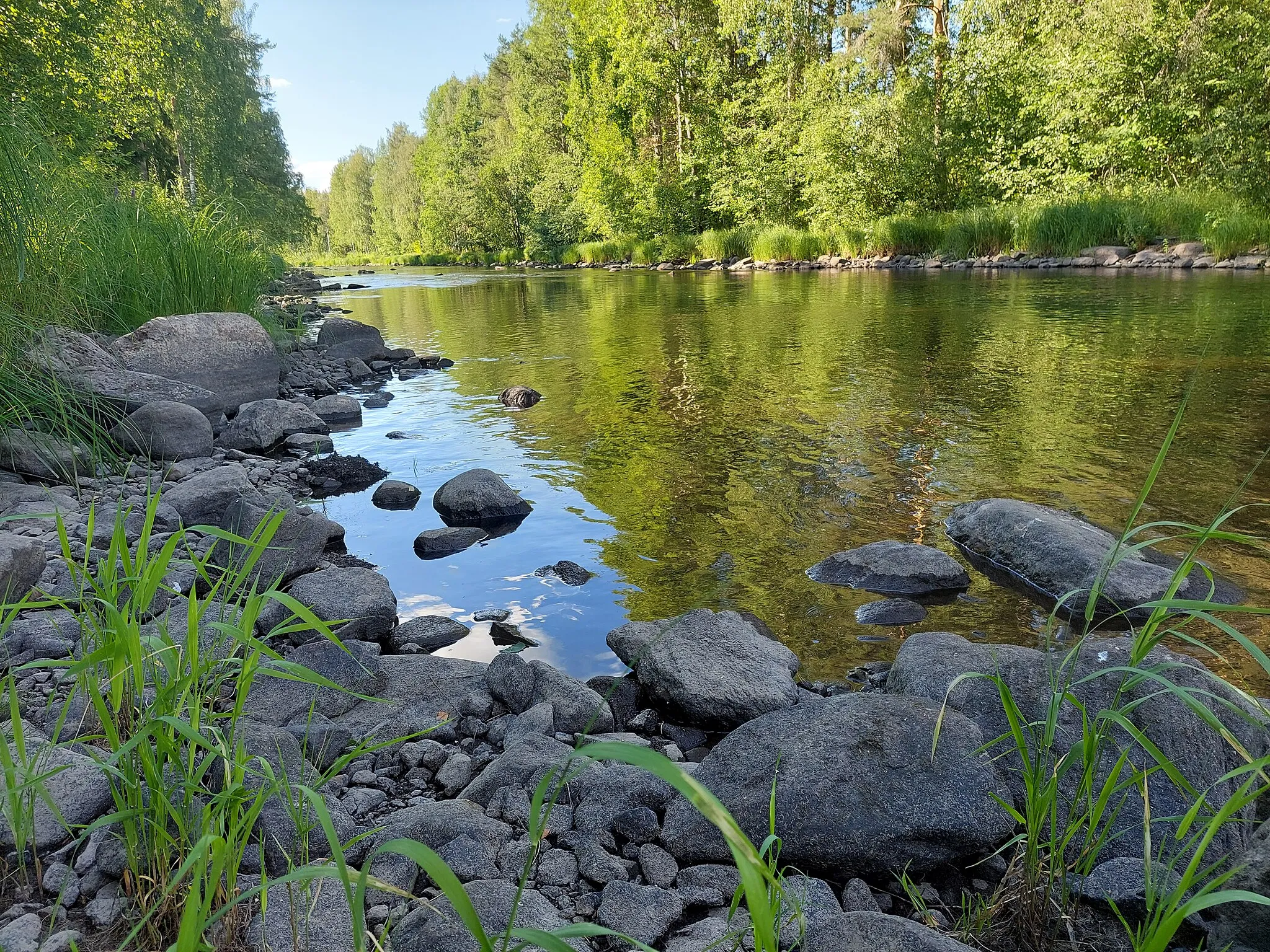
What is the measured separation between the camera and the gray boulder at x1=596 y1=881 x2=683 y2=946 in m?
1.94

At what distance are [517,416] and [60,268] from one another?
172 inches

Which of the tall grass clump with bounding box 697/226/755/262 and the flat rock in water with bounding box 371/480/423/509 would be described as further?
the tall grass clump with bounding box 697/226/755/262

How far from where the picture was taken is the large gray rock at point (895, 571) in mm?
4367

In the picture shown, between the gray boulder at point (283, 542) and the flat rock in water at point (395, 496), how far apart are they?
118 centimetres

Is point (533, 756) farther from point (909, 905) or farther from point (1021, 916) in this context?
point (1021, 916)

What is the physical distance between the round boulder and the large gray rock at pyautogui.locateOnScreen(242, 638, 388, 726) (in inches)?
244

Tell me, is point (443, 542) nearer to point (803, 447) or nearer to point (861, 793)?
point (803, 447)

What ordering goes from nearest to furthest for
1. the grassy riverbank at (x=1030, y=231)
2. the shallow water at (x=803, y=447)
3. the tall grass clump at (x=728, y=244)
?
1. the shallow water at (x=803, y=447)
2. the grassy riverbank at (x=1030, y=231)
3. the tall grass clump at (x=728, y=244)

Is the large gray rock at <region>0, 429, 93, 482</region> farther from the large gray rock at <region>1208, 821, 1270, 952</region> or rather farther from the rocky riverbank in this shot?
the large gray rock at <region>1208, 821, 1270, 952</region>

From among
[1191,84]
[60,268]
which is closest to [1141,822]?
[60,268]

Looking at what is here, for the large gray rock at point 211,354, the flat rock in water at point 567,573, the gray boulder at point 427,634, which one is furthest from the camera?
the large gray rock at point 211,354

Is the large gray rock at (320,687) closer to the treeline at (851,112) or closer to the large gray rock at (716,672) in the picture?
the large gray rock at (716,672)

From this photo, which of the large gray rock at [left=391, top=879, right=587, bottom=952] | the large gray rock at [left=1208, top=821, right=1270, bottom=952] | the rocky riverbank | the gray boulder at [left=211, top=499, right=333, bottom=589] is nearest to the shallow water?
the rocky riverbank

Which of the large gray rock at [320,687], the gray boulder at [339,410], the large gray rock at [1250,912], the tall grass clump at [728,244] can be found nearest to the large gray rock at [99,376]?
the gray boulder at [339,410]
